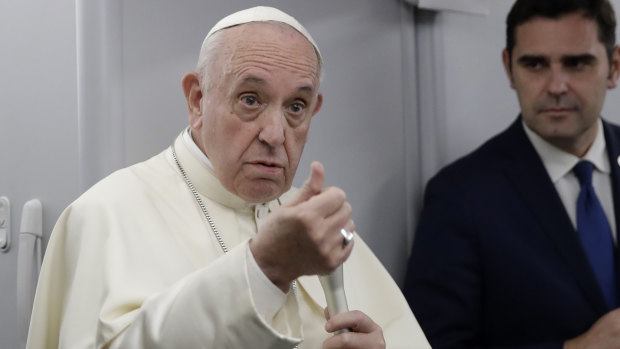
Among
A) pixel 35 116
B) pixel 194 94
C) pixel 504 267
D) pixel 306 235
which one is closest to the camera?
pixel 306 235

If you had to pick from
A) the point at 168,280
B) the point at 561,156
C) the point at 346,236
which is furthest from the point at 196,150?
the point at 561,156

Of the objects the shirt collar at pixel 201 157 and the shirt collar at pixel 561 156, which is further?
the shirt collar at pixel 561 156

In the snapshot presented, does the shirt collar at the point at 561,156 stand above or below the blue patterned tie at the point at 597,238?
above

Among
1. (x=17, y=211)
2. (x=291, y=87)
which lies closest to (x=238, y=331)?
(x=291, y=87)

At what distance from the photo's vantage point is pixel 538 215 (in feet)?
10.1

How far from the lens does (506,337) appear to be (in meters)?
3.06

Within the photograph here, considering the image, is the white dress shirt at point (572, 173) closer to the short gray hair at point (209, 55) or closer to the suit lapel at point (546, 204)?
the suit lapel at point (546, 204)

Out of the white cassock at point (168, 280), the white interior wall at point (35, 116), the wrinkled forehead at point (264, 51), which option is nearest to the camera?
the white cassock at point (168, 280)

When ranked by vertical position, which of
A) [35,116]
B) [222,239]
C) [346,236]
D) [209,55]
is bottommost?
[222,239]

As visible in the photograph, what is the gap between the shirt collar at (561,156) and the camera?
3182 millimetres

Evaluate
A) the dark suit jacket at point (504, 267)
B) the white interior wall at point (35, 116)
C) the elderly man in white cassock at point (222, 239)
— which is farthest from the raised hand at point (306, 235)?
the dark suit jacket at point (504, 267)

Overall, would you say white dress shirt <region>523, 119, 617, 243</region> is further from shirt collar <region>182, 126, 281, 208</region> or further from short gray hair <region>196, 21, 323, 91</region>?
short gray hair <region>196, 21, 323, 91</region>

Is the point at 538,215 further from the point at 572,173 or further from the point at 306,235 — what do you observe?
the point at 306,235

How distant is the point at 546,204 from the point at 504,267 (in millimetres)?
→ 282
